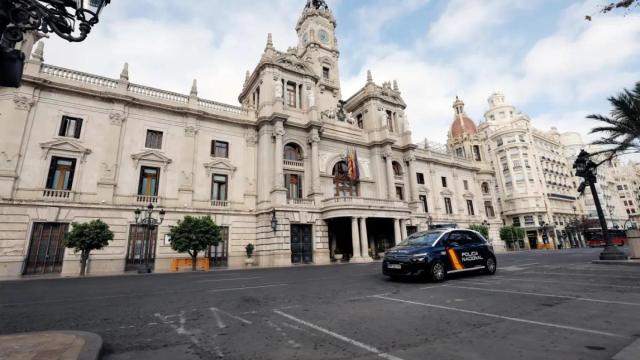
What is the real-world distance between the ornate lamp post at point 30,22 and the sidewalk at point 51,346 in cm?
265

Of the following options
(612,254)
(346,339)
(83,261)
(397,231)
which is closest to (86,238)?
(83,261)

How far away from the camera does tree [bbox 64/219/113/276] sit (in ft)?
51.2

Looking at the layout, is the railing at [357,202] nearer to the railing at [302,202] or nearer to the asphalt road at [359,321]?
the railing at [302,202]

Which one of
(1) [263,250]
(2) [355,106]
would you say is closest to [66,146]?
(1) [263,250]

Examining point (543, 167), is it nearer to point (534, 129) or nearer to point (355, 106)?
point (534, 129)

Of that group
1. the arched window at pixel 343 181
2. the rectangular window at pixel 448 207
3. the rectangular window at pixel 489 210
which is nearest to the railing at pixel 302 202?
the arched window at pixel 343 181

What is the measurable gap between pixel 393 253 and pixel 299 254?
14.8 m

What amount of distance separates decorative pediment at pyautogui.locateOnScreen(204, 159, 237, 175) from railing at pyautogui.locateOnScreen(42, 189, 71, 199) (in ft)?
27.9

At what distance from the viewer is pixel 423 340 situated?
3.68 m

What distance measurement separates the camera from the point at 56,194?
18219 mm

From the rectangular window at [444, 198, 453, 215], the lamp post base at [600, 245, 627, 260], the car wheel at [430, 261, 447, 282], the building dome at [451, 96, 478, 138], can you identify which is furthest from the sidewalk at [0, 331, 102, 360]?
the building dome at [451, 96, 478, 138]

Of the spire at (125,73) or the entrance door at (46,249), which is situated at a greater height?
the spire at (125,73)

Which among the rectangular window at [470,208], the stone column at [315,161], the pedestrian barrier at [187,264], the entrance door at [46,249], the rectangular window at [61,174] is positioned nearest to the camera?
the entrance door at [46,249]

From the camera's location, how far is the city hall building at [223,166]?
17875 millimetres
